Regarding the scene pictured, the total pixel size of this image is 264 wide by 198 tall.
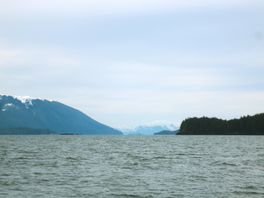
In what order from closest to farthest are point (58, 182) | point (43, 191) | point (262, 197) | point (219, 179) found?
point (262, 197) < point (43, 191) < point (58, 182) < point (219, 179)

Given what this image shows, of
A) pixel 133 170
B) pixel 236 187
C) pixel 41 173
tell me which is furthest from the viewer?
pixel 133 170

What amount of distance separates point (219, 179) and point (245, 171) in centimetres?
764

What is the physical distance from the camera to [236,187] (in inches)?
1076

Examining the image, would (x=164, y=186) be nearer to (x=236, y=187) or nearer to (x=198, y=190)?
(x=198, y=190)

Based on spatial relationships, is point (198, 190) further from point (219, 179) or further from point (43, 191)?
point (43, 191)

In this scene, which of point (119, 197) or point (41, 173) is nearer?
point (119, 197)

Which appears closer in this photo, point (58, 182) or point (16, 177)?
point (58, 182)

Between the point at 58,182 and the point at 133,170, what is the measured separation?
39.3ft

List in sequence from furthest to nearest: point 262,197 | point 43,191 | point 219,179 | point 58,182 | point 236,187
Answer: point 219,179
point 58,182
point 236,187
point 43,191
point 262,197

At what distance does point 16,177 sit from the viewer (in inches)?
1266

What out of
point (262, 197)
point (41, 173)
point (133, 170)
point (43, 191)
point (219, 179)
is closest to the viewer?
point (262, 197)

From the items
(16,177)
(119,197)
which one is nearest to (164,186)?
(119,197)

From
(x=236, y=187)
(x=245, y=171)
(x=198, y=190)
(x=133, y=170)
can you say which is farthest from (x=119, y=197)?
(x=245, y=171)

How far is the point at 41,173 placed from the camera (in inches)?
1382
